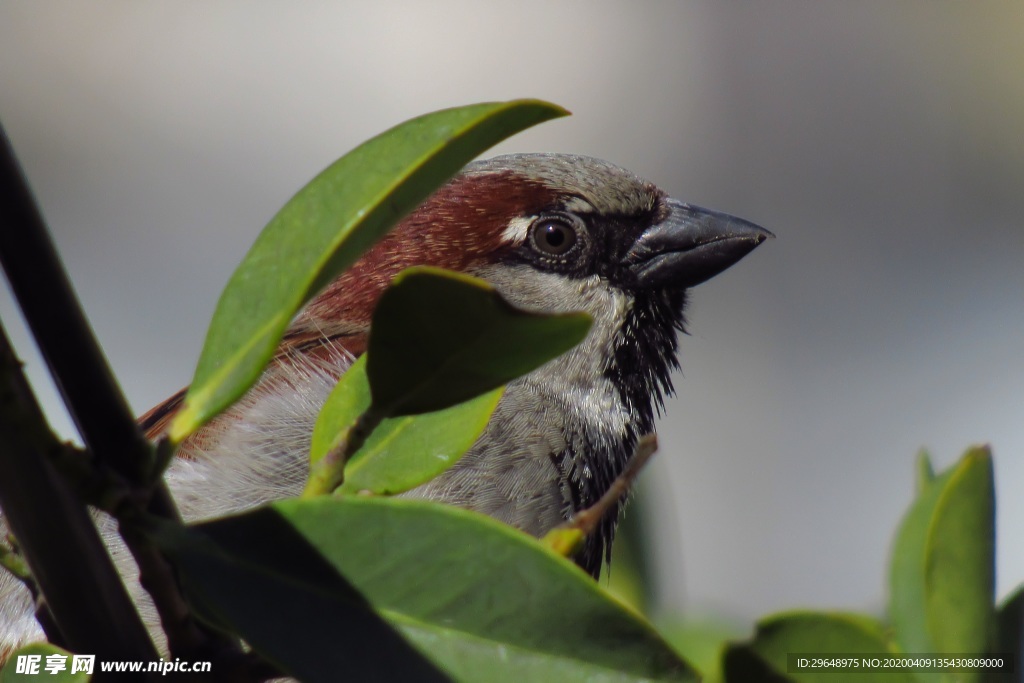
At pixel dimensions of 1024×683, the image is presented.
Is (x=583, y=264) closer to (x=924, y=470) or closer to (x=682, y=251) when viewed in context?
(x=682, y=251)

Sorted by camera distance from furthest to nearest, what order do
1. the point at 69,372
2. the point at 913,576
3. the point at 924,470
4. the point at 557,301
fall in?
the point at 557,301, the point at 924,470, the point at 913,576, the point at 69,372

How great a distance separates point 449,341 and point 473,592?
0.62ft

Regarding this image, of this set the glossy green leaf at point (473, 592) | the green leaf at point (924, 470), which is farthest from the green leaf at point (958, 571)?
the glossy green leaf at point (473, 592)

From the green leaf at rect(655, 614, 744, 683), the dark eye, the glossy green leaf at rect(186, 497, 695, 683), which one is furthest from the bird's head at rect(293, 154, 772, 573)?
the glossy green leaf at rect(186, 497, 695, 683)

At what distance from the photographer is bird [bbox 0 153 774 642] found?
2.01 meters

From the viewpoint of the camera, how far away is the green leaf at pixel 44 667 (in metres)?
0.79

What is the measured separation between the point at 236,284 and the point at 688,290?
1.82 metres

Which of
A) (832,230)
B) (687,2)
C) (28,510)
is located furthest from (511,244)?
(687,2)

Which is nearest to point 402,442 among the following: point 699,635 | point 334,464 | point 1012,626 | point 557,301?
point 334,464

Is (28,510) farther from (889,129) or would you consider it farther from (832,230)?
(889,129)

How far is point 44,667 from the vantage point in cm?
86

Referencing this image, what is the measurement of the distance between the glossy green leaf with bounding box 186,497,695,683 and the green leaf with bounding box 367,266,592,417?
0.34 ft

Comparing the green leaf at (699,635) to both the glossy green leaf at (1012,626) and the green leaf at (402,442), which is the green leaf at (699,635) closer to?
the glossy green leaf at (1012,626)

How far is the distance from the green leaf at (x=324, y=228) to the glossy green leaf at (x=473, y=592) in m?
0.13
